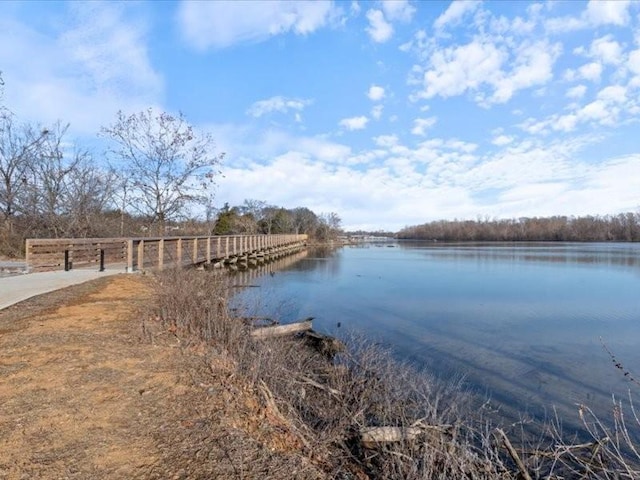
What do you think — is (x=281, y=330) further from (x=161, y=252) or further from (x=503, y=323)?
(x=161, y=252)

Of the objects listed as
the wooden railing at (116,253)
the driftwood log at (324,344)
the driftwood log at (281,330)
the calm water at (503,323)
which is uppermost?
the wooden railing at (116,253)

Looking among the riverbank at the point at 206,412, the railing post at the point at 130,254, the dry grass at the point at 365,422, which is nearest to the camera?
the riverbank at the point at 206,412

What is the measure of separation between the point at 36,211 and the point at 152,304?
763 inches

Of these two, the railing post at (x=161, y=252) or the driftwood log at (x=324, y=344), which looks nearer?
the driftwood log at (x=324, y=344)

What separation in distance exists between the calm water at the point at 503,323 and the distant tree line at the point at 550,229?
76.2 m

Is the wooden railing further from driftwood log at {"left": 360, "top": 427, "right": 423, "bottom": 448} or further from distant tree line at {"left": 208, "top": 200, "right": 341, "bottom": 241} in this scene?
distant tree line at {"left": 208, "top": 200, "right": 341, "bottom": 241}

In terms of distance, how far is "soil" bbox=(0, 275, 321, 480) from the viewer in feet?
10.6

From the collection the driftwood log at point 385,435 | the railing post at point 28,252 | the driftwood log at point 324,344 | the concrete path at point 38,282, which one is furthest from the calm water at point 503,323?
the railing post at point 28,252

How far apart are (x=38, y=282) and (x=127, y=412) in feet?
30.7

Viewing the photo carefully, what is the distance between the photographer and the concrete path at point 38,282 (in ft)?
30.3

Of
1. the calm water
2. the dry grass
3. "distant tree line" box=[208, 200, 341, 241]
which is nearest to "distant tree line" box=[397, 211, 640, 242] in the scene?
"distant tree line" box=[208, 200, 341, 241]

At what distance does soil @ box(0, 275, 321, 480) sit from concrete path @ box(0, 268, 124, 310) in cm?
291

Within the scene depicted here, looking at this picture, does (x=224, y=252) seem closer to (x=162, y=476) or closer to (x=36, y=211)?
(x=36, y=211)

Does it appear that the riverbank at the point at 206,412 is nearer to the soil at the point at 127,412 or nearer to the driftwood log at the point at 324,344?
the soil at the point at 127,412
